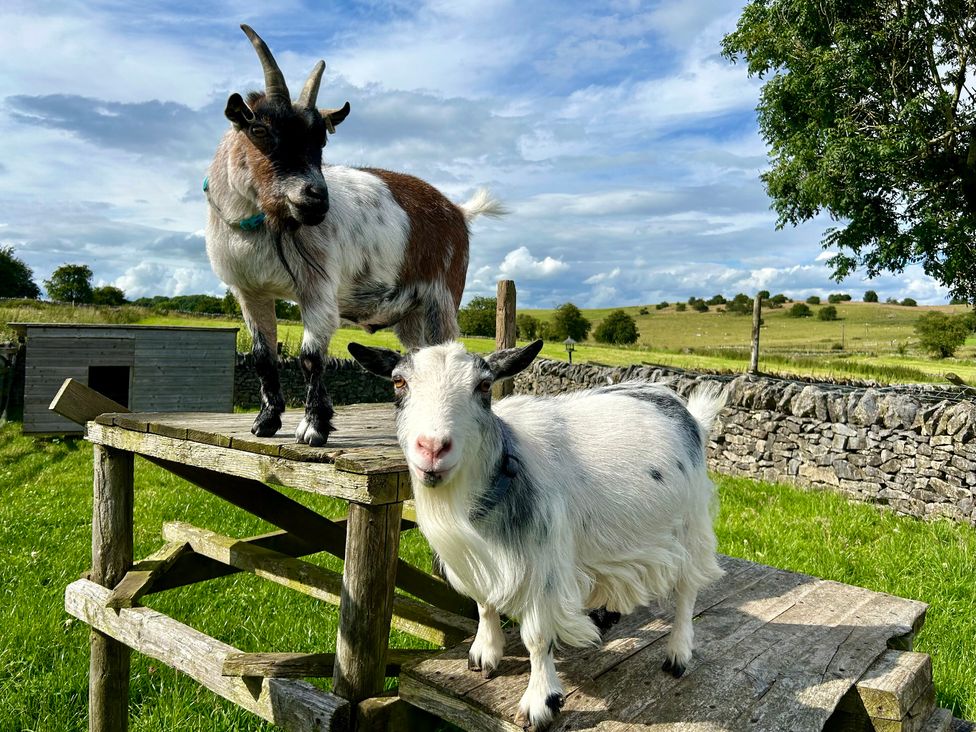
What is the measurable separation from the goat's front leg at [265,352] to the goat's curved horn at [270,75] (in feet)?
3.28

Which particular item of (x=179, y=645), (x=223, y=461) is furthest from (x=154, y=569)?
Result: (x=223, y=461)

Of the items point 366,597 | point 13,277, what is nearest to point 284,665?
point 366,597

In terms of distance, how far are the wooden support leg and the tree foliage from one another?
5261cm

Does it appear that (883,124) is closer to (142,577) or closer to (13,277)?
(142,577)

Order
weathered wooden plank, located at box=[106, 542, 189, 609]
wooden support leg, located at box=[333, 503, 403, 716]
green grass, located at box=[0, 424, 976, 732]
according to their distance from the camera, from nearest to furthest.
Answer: wooden support leg, located at box=[333, 503, 403, 716], weathered wooden plank, located at box=[106, 542, 189, 609], green grass, located at box=[0, 424, 976, 732]

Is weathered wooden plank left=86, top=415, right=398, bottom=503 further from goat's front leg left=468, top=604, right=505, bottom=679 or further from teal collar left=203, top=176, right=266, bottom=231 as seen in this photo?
teal collar left=203, top=176, right=266, bottom=231

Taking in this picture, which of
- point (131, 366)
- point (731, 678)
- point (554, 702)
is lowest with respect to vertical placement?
point (731, 678)

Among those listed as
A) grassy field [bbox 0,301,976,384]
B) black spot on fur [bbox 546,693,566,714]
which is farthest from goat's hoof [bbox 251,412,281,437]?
grassy field [bbox 0,301,976,384]

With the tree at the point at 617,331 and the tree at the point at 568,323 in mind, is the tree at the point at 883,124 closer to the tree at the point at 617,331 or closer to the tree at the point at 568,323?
the tree at the point at 568,323

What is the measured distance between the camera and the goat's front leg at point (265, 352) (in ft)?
11.8

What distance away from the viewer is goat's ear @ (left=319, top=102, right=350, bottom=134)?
10.4 ft

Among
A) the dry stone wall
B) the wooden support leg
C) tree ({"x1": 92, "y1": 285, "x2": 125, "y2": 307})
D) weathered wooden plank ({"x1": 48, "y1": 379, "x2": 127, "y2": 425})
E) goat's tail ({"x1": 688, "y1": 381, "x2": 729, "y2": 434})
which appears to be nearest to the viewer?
the wooden support leg

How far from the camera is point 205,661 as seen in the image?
4.13 m

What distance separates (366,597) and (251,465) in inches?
35.6
